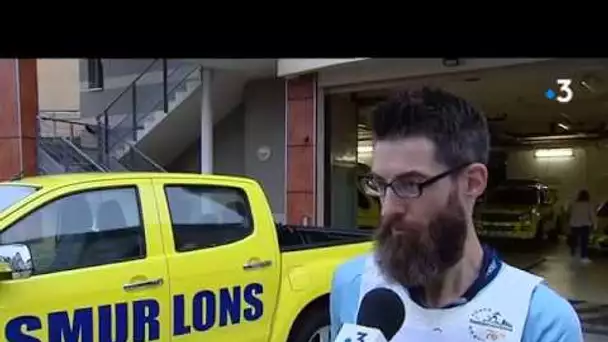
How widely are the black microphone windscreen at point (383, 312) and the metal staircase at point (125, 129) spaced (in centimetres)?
1329

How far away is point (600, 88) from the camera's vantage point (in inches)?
569

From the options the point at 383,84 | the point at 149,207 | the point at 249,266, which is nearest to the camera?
the point at 149,207

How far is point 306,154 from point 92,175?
8.88 metres

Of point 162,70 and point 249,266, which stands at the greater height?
point 162,70

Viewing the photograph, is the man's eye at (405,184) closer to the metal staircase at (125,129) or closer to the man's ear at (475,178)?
the man's ear at (475,178)

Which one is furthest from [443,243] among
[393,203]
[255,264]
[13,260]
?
[255,264]

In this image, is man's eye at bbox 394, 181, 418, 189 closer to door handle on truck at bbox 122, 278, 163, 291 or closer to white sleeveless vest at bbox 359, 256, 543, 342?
white sleeveless vest at bbox 359, 256, 543, 342

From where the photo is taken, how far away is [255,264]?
238 inches

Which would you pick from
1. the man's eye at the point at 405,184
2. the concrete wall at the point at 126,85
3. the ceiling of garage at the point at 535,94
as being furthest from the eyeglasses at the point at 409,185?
the concrete wall at the point at 126,85

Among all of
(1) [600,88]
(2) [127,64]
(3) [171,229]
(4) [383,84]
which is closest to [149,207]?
(3) [171,229]

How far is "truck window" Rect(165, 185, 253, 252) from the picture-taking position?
5730 mm
